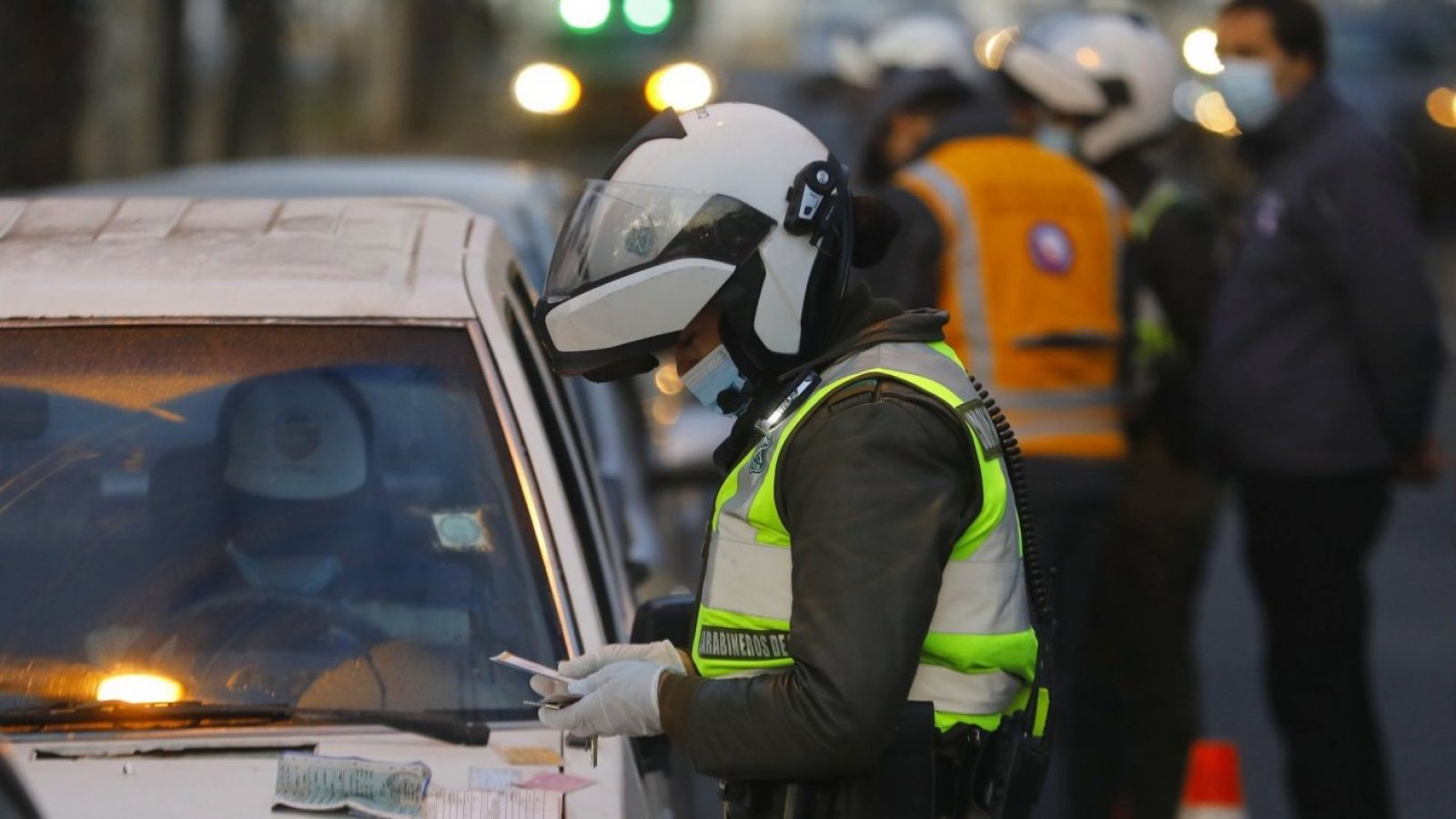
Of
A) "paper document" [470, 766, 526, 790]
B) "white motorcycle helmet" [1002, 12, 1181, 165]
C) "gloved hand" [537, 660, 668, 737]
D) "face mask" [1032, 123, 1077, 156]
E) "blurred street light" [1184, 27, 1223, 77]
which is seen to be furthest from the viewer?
"blurred street light" [1184, 27, 1223, 77]

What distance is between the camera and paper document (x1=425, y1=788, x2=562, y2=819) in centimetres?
303

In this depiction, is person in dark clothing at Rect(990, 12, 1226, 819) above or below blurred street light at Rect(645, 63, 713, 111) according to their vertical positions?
below

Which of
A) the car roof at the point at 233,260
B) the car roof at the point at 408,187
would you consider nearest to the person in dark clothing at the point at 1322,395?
the car roof at the point at 408,187

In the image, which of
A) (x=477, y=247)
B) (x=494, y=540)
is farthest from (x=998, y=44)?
(x=494, y=540)

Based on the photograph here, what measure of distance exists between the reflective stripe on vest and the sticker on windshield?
0.75 metres

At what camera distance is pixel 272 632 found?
3.49m

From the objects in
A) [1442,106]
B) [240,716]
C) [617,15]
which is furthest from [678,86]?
[1442,106]

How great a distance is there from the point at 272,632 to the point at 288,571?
0.37ft

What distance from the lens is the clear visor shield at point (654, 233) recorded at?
2.88 metres

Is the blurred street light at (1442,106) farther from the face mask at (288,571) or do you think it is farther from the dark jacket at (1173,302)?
the face mask at (288,571)

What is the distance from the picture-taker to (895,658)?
8.67ft

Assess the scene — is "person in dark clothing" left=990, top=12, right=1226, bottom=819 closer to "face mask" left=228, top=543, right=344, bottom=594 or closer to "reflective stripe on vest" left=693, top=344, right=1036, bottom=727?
"face mask" left=228, top=543, right=344, bottom=594

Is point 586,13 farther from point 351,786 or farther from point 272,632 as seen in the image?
point 351,786

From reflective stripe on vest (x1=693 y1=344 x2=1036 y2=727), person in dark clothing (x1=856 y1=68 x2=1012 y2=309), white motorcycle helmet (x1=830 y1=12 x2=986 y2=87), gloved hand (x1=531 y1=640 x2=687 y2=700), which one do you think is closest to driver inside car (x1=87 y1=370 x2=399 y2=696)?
gloved hand (x1=531 y1=640 x2=687 y2=700)
